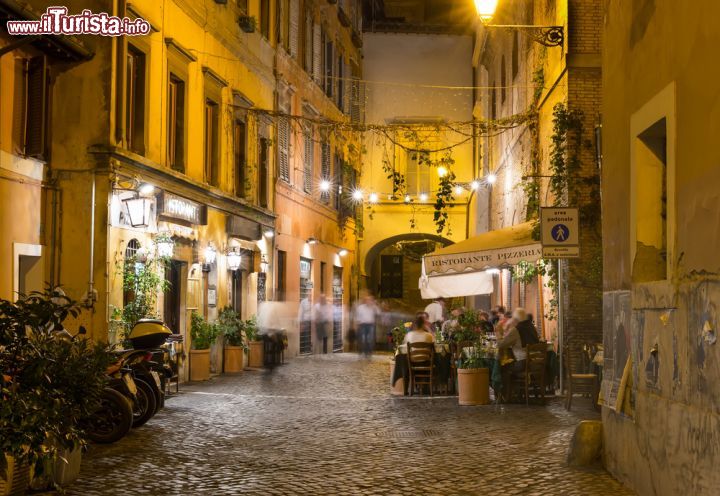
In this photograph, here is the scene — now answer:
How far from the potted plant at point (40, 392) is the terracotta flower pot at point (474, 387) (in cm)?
756

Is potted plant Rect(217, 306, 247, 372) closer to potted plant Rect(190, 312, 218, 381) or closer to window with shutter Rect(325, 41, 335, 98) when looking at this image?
potted plant Rect(190, 312, 218, 381)

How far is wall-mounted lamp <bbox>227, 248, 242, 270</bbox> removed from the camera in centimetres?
2244

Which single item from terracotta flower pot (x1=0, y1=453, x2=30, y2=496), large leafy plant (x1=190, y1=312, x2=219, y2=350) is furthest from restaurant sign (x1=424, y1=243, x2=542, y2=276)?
terracotta flower pot (x1=0, y1=453, x2=30, y2=496)

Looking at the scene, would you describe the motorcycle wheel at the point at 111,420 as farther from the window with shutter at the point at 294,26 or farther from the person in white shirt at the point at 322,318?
the person in white shirt at the point at 322,318

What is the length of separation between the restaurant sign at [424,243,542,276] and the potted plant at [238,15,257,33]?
24.1ft

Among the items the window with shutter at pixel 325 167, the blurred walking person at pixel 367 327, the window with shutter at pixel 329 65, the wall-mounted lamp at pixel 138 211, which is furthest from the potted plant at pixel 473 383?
the window with shutter at pixel 329 65

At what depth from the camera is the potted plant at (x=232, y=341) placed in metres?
21.6

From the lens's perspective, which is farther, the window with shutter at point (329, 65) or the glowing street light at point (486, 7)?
the window with shutter at point (329, 65)

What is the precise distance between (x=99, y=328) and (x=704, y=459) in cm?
1098

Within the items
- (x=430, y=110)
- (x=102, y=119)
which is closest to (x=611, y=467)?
(x=102, y=119)

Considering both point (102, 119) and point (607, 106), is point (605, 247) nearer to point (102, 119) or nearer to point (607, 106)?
point (607, 106)

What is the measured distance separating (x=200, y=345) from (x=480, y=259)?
564cm

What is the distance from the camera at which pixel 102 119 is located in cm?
1577

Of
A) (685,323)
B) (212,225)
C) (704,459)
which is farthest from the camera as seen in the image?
(212,225)
